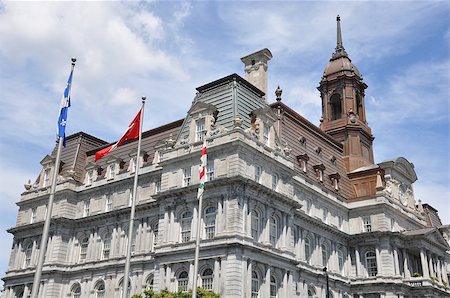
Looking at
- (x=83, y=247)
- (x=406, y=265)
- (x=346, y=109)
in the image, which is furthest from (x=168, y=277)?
(x=346, y=109)

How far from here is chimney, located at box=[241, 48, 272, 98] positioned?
186 feet

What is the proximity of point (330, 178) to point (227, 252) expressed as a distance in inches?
951

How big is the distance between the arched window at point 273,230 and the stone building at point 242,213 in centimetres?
24

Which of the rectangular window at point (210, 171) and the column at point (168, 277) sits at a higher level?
the rectangular window at point (210, 171)

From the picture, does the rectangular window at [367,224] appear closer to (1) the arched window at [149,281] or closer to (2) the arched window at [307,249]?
(2) the arched window at [307,249]

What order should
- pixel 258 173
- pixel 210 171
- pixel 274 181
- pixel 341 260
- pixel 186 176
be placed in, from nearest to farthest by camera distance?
pixel 210 171, pixel 258 173, pixel 186 176, pixel 274 181, pixel 341 260

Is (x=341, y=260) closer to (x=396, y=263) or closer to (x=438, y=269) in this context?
(x=396, y=263)

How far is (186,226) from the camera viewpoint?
4222 centimetres

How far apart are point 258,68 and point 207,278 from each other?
27.1 metres

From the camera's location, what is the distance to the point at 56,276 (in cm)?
5191

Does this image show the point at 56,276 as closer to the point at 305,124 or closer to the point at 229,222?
the point at 229,222

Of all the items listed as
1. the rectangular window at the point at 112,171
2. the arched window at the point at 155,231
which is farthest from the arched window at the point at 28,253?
the arched window at the point at 155,231

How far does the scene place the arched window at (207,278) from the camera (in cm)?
3872

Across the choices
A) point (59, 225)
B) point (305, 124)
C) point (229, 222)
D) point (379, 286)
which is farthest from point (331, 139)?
point (59, 225)
